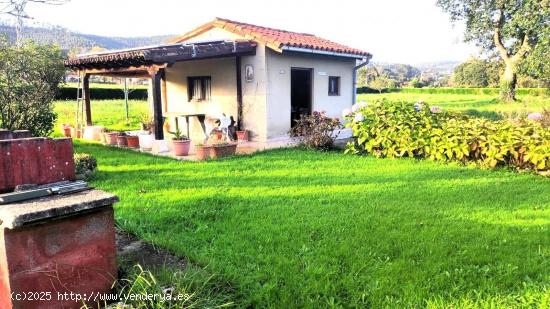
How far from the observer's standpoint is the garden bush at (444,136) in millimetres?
7781

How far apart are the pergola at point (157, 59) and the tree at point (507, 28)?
20818mm

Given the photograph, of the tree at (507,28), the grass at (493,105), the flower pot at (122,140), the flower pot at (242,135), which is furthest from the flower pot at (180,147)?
the tree at (507,28)

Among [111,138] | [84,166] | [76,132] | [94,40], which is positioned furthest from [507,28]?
[94,40]

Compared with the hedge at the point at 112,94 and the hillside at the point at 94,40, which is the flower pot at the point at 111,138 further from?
the hillside at the point at 94,40

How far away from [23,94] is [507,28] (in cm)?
2809

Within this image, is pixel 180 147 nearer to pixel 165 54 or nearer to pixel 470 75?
pixel 165 54

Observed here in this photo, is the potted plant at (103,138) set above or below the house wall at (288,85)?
below

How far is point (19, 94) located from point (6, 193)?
8242mm

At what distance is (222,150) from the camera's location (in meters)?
9.52

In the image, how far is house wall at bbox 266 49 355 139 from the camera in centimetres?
1203

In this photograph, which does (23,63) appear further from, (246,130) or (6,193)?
(6,193)

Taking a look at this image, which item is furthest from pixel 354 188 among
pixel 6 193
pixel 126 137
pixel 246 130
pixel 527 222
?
pixel 126 137

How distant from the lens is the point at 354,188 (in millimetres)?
6387

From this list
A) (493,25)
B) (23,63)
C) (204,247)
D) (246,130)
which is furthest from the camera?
(493,25)
